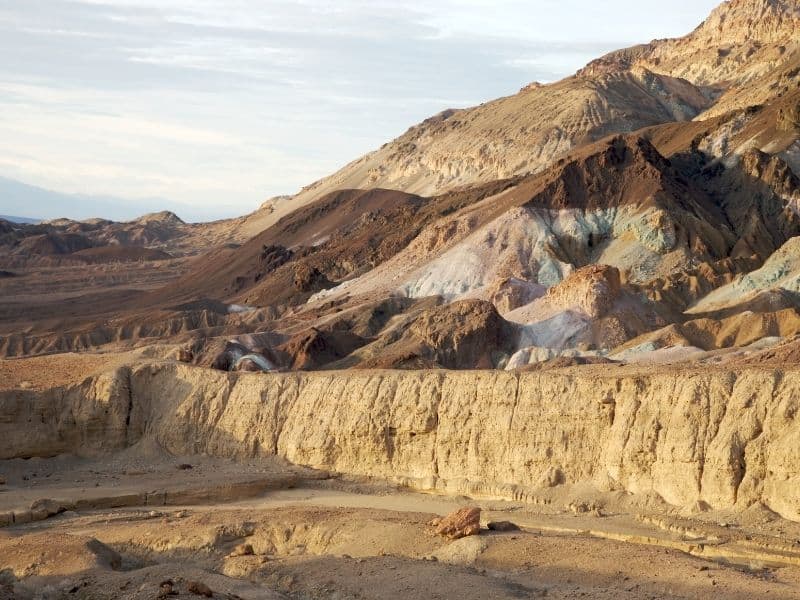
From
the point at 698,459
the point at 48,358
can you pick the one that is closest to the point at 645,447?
the point at 698,459

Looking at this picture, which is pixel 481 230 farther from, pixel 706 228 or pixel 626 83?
pixel 626 83

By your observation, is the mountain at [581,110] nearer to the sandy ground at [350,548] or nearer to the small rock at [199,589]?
the sandy ground at [350,548]

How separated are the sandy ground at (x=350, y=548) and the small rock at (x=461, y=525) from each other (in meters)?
0.26

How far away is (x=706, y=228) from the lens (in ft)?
298

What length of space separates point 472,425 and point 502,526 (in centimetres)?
879

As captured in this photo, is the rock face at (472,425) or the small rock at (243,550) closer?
the small rock at (243,550)

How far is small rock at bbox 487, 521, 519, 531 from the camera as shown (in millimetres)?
29844

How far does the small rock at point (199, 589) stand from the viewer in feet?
76.9

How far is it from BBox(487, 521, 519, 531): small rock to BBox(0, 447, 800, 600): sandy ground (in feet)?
1.29

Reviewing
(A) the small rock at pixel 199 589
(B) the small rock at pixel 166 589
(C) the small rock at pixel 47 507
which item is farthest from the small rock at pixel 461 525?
(C) the small rock at pixel 47 507

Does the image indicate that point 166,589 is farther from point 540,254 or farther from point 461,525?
point 540,254

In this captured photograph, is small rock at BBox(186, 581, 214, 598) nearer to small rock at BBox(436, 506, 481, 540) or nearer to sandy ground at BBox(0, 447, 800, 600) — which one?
sandy ground at BBox(0, 447, 800, 600)

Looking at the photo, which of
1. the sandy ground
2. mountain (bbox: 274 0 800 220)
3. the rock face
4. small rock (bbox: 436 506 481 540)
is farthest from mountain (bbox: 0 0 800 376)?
small rock (bbox: 436 506 481 540)

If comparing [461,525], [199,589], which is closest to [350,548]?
[461,525]
